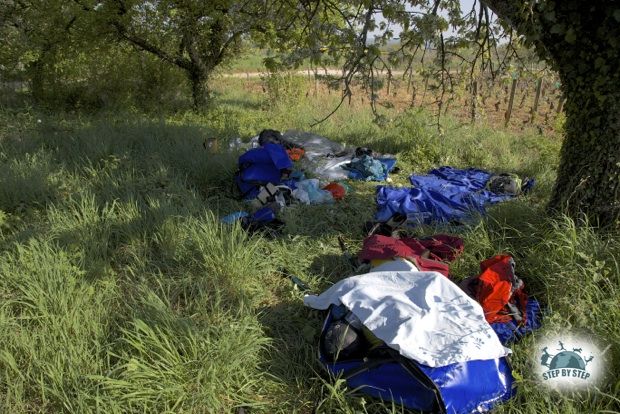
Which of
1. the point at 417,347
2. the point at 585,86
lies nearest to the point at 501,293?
the point at 417,347

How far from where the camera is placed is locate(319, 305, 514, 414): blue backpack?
5.78ft

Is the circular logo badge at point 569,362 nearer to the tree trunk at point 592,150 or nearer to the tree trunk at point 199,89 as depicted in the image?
the tree trunk at point 592,150

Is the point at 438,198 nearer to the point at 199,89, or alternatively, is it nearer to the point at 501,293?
the point at 501,293

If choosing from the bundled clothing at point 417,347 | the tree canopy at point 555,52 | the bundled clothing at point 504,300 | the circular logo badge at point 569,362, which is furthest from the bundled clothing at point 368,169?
the circular logo badge at point 569,362

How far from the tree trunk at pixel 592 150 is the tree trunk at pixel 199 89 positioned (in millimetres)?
7116

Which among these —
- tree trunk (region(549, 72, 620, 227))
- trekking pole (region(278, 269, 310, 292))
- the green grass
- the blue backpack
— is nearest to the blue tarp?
the green grass

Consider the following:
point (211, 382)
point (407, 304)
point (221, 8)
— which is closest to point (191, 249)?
point (211, 382)

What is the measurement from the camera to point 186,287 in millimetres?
2561

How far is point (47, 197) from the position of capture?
3.70 m

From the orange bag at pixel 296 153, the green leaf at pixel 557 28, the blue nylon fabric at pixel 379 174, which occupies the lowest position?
the blue nylon fabric at pixel 379 174

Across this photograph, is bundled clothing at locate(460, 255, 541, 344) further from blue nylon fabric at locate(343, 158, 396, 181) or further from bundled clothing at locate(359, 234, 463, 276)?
blue nylon fabric at locate(343, 158, 396, 181)

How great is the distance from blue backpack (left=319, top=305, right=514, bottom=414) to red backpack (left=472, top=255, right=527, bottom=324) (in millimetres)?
391

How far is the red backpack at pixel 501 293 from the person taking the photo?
2248 mm

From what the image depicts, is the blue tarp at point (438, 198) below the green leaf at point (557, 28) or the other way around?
below
